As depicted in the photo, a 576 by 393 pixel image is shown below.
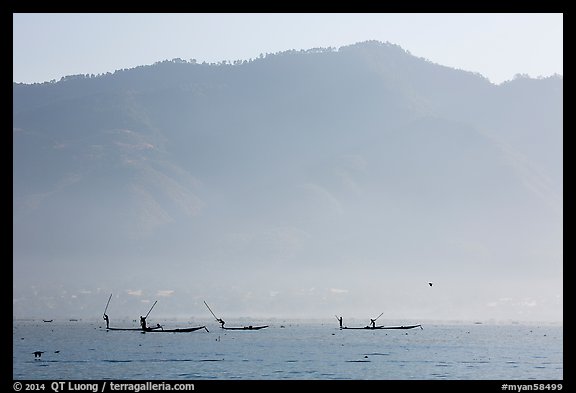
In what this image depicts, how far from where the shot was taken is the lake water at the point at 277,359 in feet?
211

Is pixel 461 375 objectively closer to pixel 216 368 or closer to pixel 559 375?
pixel 559 375

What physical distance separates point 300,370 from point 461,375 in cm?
1091

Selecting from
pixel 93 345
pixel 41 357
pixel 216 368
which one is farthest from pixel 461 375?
pixel 93 345

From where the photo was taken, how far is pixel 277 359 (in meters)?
77.3

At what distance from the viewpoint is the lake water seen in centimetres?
6425

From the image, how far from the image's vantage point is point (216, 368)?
6731 centimetres
